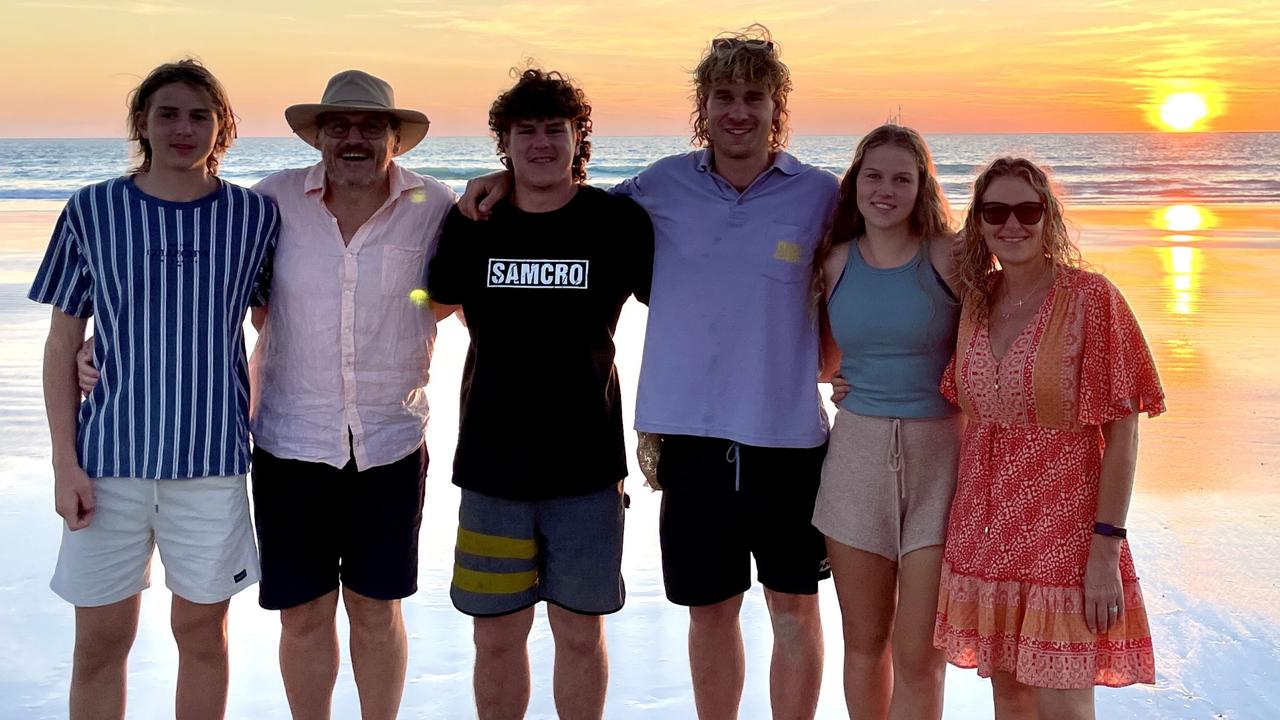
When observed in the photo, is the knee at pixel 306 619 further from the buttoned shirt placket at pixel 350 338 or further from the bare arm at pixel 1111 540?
the bare arm at pixel 1111 540

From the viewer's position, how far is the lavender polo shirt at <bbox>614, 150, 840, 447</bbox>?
348cm

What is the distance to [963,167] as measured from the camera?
122 feet

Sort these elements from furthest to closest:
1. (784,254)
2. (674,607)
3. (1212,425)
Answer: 1. (1212,425)
2. (674,607)
3. (784,254)

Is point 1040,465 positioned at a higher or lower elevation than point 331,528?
higher

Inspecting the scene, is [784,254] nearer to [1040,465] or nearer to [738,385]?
[738,385]

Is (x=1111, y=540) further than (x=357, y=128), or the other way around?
(x=357, y=128)

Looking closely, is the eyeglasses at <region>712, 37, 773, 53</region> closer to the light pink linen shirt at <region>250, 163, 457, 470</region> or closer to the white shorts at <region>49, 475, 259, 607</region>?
the light pink linen shirt at <region>250, 163, 457, 470</region>

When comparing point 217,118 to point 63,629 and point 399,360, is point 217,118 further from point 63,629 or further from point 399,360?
point 63,629

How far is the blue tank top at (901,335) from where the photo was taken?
3.19 meters

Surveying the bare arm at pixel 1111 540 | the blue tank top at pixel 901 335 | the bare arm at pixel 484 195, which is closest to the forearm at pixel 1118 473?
the bare arm at pixel 1111 540

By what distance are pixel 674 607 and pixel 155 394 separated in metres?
2.36

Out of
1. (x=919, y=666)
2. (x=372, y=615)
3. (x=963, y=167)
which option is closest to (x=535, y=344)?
(x=372, y=615)

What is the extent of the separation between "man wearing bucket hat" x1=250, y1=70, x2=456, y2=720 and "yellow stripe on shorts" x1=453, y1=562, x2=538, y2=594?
0.18 meters

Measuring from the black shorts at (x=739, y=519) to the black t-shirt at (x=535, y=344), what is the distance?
11.8 inches
